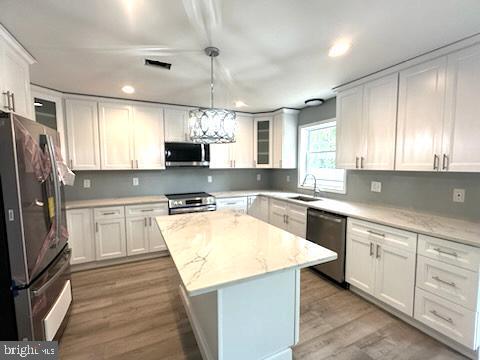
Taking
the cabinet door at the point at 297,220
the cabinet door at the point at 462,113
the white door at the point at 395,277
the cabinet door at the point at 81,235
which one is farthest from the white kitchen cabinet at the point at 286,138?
the cabinet door at the point at 81,235

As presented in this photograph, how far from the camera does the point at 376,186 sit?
279 cm

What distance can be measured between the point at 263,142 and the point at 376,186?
7.16 feet

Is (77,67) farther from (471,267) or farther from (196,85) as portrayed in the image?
(471,267)

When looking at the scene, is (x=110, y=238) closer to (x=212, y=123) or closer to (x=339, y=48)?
(x=212, y=123)

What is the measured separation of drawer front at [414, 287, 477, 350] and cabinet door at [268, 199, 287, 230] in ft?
6.05

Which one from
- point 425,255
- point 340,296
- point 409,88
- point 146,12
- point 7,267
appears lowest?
point 340,296

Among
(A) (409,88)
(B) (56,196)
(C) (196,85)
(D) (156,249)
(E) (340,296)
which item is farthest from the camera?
(D) (156,249)

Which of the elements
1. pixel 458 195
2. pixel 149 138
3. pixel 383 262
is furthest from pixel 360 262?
pixel 149 138

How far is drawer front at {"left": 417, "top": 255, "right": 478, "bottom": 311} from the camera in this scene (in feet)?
5.19

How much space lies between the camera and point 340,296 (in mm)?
2434

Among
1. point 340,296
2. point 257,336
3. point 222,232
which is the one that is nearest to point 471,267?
point 340,296

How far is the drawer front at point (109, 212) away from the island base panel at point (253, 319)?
2.13m

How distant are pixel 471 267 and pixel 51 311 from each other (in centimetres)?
311

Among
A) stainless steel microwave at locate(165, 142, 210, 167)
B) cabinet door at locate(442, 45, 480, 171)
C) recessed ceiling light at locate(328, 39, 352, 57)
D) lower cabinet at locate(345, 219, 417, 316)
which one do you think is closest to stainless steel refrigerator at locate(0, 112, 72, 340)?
stainless steel microwave at locate(165, 142, 210, 167)
